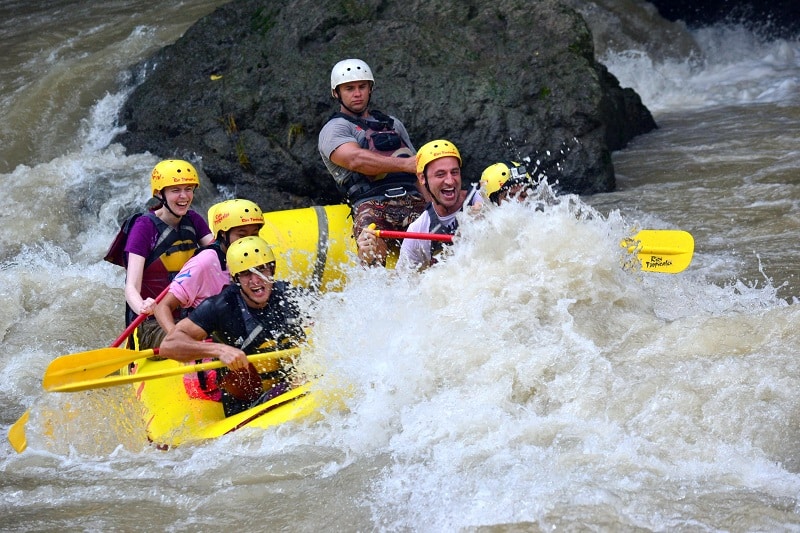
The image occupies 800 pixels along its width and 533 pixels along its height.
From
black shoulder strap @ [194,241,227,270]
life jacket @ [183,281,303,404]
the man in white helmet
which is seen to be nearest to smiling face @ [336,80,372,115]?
the man in white helmet

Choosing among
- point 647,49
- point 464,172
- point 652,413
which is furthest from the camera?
point 647,49

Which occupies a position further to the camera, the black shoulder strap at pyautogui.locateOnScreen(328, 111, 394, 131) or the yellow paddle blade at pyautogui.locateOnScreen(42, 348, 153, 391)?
the black shoulder strap at pyautogui.locateOnScreen(328, 111, 394, 131)

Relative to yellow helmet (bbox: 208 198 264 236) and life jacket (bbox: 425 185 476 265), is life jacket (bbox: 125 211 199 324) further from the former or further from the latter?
life jacket (bbox: 425 185 476 265)

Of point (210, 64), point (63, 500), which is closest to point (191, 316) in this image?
point (63, 500)

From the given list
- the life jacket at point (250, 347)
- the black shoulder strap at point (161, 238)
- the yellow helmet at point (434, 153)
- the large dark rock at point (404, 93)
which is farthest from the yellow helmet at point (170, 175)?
the large dark rock at point (404, 93)

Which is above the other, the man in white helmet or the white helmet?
the white helmet

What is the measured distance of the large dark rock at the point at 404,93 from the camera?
8812 mm

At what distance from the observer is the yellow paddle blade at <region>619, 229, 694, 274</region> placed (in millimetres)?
5660

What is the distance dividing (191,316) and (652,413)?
2.28 m

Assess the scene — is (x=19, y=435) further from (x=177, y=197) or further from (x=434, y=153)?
(x=434, y=153)

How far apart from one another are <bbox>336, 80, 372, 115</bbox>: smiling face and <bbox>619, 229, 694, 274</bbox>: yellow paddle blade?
189 cm

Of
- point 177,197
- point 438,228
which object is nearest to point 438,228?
point 438,228

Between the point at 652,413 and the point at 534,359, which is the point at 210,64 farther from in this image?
the point at 652,413

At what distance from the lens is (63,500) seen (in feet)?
14.2
